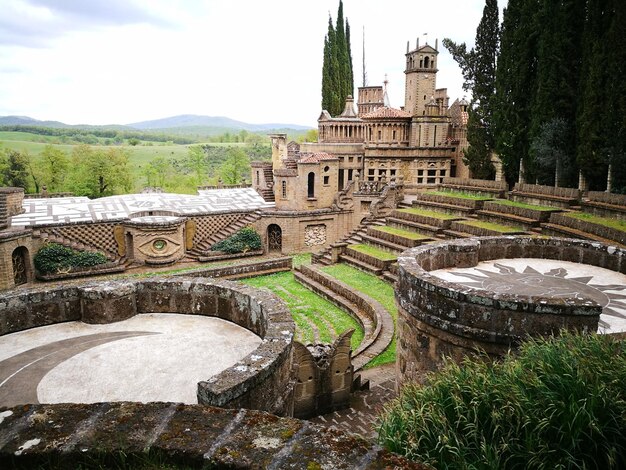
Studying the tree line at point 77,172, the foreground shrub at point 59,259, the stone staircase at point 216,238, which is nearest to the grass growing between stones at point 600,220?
the stone staircase at point 216,238

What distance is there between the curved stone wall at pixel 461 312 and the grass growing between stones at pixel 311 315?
5718mm

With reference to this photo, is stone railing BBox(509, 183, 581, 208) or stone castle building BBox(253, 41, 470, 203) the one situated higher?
stone castle building BBox(253, 41, 470, 203)

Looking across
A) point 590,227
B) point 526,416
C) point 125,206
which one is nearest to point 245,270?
point 125,206

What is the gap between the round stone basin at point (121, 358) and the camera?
4699 mm

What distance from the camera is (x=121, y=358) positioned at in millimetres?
5344

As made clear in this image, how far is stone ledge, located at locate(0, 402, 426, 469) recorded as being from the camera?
253cm

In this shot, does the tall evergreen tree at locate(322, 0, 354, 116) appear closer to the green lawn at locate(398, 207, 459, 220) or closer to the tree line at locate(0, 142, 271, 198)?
the tree line at locate(0, 142, 271, 198)

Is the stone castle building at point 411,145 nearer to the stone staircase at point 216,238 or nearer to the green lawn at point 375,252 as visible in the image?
the stone staircase at point 216,238

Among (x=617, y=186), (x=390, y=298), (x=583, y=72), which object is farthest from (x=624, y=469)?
(x=583, y=72)

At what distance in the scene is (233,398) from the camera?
406 centimetres

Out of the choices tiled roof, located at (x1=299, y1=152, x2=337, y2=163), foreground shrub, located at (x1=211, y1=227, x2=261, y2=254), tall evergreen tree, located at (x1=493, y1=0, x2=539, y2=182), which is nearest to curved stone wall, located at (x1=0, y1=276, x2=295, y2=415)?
foreground shrub, located at (x1=211, y1=227, x2=261, y2=254)

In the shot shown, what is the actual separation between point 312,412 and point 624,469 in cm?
792

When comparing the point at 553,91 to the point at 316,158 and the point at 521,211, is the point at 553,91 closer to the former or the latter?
the point at 521,211

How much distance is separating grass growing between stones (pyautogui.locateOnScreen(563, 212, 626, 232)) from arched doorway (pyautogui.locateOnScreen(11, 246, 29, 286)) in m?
24.7
